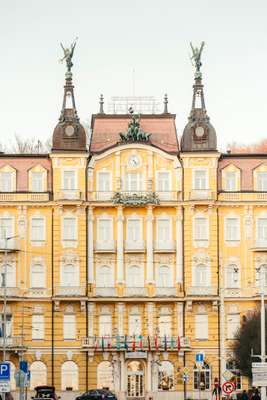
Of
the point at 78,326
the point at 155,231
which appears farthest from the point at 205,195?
the point at 78,326

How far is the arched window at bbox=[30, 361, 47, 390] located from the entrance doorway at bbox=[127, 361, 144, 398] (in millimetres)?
6428

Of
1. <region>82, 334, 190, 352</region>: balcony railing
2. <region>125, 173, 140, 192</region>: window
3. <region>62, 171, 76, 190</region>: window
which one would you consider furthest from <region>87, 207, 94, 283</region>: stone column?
<region>82, 334, 190, 352</region>: balcony railing

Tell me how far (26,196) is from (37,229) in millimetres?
2678

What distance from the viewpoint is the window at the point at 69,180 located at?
102 meters

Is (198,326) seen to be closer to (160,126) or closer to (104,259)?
(104,259)

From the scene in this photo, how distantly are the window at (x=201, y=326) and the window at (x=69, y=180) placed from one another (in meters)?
13.8

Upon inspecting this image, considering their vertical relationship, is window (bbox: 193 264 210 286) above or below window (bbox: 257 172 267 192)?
below

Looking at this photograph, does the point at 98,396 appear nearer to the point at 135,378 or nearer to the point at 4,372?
the point at 135,378

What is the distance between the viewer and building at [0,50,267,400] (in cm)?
10106

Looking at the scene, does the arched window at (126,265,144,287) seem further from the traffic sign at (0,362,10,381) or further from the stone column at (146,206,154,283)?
the traffic sign at (0,362,10,381)

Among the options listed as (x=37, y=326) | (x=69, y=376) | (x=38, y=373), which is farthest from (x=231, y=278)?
(x=38, y=373)

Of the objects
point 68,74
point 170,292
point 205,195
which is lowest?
point 170,292

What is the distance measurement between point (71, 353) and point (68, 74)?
21662 mm

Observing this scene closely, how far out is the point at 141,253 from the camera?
10194cm
